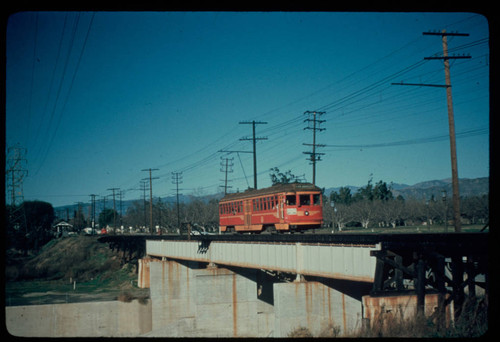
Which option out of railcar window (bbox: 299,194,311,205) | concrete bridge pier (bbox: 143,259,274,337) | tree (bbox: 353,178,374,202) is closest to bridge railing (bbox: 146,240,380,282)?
concrete bridge pier (bbox: 143,259,274,337)

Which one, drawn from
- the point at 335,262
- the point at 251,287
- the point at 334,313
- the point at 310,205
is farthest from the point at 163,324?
the point at 335,262

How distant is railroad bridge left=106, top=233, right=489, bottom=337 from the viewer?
506 inches

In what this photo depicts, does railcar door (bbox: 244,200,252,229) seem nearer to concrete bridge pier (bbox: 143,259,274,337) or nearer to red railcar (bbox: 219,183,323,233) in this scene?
red railcar (bbox: 219,183,323,233)

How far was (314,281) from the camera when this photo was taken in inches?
826

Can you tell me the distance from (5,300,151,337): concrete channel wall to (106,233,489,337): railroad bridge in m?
1.79

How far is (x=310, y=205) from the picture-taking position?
2858 cm

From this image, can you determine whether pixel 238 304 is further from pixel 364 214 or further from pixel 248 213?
pixel 364 214

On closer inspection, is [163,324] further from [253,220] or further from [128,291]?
[253,220]

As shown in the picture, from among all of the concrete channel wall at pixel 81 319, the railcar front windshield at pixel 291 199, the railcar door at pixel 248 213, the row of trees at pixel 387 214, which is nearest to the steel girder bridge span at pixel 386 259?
the railcar front windshield at pixel 291 199

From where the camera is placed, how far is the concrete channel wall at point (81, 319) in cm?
3634

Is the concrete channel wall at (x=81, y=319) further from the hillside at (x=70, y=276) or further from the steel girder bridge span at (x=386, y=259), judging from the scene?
the steel girder bridge span at (x=386, y=259)

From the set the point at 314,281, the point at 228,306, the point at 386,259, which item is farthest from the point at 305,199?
the point at 386,259

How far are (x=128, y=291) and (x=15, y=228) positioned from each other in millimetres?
26734
